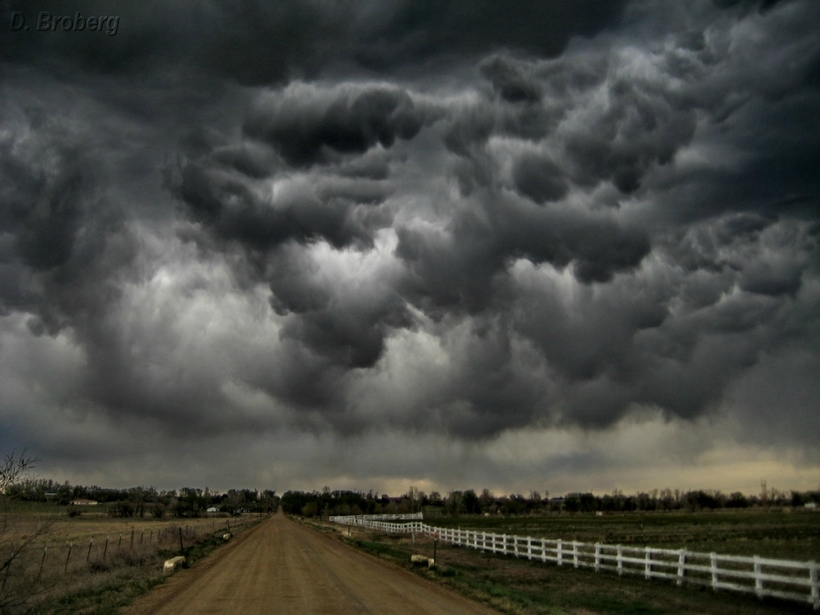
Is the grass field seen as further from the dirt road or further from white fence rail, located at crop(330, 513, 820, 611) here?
white fence rail, located at crop(330, 513, 820, 611)

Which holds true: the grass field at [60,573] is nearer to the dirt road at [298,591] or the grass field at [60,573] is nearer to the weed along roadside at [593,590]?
the dirt road at [298,591]

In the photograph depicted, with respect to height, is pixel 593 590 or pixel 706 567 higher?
pixel 706 567

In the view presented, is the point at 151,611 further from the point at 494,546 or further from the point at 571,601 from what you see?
the point at 494,546

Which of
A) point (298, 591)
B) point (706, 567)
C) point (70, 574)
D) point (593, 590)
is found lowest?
point (70, 574)

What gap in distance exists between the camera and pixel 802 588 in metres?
21.0

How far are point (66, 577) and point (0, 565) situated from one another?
1272 centimetres

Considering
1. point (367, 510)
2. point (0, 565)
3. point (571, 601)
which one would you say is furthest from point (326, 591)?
point (367, 510)

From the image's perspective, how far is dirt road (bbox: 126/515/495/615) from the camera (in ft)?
57.2

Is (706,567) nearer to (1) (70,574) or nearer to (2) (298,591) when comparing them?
(2) (298,591)

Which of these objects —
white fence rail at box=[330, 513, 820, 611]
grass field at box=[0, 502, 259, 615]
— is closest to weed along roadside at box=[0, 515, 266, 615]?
grass field at box=[0, 502, 259, 615]

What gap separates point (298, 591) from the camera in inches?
820

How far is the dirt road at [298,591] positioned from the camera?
57.2ft

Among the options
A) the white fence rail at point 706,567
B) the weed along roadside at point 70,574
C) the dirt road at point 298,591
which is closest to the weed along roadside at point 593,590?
the white fence rail at point 706,567

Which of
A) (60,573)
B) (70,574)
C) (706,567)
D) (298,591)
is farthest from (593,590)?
(60,573)
